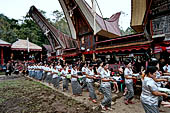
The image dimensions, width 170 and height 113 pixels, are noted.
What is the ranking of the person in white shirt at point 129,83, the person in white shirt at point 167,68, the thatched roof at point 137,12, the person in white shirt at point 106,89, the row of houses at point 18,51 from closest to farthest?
the person in white shirt at point 106,89 < the person in white shirt at point 129,83 < the person in white shirt at point 167,68 < the thatched roof at point 137,12 < the row of houses at point 18,51

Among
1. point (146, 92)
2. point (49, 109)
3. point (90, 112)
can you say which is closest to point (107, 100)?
point (90, 112)

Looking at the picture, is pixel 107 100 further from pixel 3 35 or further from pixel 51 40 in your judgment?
pixel 3 35

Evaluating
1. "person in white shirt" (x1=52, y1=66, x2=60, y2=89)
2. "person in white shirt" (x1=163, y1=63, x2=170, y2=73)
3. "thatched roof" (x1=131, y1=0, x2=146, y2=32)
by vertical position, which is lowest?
"person in white shirt" (x1=52, y1=66, x2=60, y2=89)

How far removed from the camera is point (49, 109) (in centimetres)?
454

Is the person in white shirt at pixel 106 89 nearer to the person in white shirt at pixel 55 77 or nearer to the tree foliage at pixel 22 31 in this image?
the person in white shirt at pixel 55 77

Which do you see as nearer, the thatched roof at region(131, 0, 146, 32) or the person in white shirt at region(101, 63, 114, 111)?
the person in white shirt at region(101, 63, 114, 111)

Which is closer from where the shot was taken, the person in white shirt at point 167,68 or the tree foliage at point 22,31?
the person in white shirt at point 167,68

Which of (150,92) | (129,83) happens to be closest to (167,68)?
(129,83)

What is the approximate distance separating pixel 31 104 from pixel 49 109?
1152 millimetres

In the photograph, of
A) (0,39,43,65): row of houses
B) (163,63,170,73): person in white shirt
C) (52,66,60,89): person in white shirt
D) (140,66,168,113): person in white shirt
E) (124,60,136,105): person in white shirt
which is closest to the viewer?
(140,66,168,113): person in white shirt

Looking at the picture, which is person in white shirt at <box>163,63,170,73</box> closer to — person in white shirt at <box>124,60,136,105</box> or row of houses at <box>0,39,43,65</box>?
person in white shirt at <box>124,60,136,105</box>

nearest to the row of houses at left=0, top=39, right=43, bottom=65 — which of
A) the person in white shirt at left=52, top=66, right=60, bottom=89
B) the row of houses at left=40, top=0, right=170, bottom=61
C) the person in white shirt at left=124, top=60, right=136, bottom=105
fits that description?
the row of houses at left=40, top=0, right=170, bottom=61

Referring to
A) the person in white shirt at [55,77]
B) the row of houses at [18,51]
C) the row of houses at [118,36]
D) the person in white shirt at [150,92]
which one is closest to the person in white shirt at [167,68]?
the row of houses at [118,36]

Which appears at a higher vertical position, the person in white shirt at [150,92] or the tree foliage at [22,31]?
the tree foliage at [22,31]
